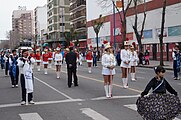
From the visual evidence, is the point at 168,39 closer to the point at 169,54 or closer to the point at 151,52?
the point at 169,54

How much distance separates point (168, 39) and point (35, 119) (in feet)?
123

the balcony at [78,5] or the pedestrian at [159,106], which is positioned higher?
the balcony at [78,5]

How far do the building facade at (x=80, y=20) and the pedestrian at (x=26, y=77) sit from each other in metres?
78.3

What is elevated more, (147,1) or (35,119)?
(147,1)

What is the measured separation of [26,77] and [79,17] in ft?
279

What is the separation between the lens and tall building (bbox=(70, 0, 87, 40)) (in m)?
93.1

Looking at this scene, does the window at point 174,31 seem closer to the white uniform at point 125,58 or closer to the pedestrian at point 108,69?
the white uniform at point 125,58

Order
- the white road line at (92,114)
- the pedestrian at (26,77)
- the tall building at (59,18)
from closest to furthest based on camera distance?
the white road line at (92,114), the pedestrian at (26,77), the tall building at (59,18)

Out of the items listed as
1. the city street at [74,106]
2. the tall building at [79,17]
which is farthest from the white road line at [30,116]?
the tall building at [79,17]

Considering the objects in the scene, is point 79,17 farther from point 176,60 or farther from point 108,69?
point 108,69

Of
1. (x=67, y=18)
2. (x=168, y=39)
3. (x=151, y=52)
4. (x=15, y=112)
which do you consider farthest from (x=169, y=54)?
(x=67, y=18)

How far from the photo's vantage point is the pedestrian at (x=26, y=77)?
37.8 feet

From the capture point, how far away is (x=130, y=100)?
11922 millimetres

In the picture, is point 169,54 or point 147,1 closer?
point 169,54
